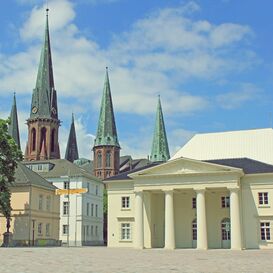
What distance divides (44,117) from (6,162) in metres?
69.1

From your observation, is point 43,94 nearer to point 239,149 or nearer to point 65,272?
point 239,149

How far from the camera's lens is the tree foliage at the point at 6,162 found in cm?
5138

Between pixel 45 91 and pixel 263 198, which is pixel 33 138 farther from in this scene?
pixel 263 198

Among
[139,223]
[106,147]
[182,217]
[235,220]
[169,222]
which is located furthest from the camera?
[106,147]

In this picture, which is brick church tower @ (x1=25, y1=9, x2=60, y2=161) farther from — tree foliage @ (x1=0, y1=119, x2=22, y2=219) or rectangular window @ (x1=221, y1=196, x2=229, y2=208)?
rectangular window @ (x1=221, y1=196, x2=229, y2=208)

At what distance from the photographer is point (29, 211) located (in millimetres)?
59438

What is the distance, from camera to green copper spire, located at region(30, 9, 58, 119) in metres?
116

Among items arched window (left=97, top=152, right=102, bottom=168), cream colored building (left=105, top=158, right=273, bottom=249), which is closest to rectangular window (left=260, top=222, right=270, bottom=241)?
cream colored building (left=105, top=158, right=273, bottom=249)

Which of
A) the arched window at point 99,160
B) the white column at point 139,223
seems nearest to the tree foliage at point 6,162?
the white column at point 139,223

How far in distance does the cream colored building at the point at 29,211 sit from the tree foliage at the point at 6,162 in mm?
6830

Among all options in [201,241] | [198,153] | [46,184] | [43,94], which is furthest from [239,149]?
[43,94]

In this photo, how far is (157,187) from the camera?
5009cm

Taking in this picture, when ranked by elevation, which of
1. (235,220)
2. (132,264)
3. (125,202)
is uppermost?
(125,202)

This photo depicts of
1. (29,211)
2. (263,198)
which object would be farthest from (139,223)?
(29,211)
